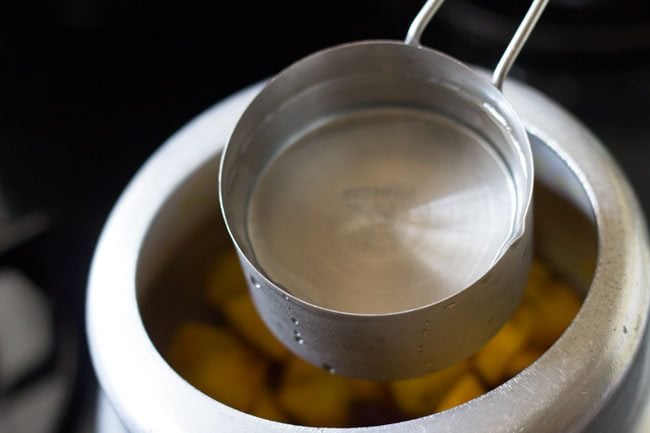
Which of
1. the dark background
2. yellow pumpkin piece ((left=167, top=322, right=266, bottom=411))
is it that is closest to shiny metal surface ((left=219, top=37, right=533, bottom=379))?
yellow pumpkin piece ((left=167, top=322, right=266, bottom=411))

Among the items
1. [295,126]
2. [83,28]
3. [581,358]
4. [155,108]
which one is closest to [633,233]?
[581,358]

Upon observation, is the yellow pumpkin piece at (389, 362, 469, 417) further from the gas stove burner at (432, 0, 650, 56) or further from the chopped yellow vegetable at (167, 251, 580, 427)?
the gas stove burner at (432, 0, 650, 56)

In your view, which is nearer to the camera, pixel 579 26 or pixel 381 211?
pixel 381 211

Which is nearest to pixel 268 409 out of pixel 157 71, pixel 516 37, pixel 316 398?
pixel 316 398

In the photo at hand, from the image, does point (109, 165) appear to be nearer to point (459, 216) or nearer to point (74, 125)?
point (74, 125)

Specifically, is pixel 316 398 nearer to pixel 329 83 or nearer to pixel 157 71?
pixel 329 83

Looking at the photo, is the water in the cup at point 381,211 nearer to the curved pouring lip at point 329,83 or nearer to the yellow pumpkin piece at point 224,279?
the curved pouring lip at point 329,83
